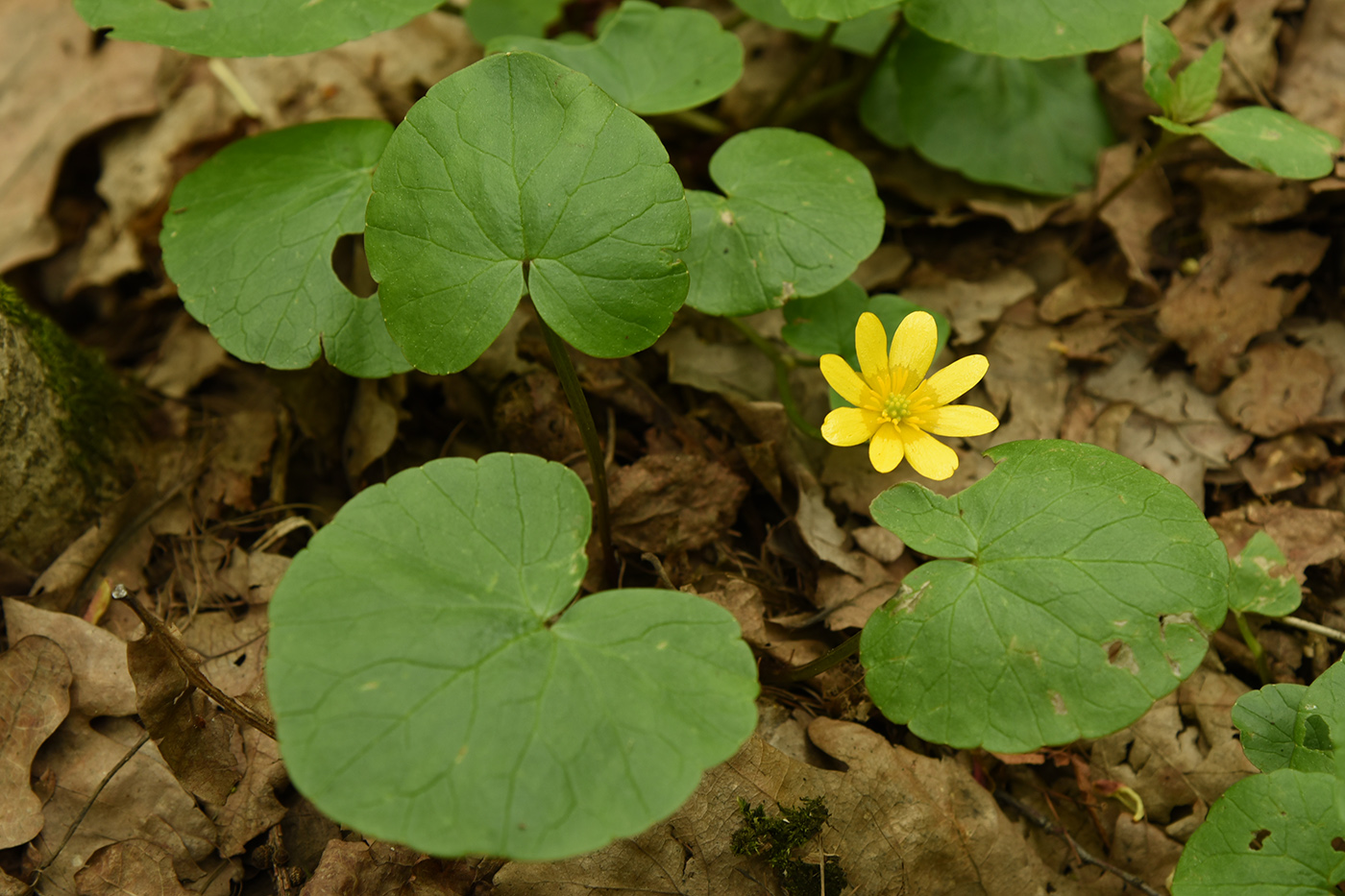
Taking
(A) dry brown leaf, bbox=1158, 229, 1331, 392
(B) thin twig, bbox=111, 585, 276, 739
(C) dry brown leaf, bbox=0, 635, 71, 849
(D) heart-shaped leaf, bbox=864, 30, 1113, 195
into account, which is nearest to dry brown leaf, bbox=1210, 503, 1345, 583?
(A) dry brown leaf, bbox=1158, 229, 1331, 392

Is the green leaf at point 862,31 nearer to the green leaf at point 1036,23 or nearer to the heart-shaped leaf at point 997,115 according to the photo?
the heart-shaped leaf at point 997,115

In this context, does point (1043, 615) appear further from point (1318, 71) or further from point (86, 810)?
point (1318, 71)

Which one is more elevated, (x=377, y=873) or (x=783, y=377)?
(x=783, y=377)

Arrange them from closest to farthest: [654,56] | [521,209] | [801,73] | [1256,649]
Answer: [521,209] → [1256,649] → [654,56] → [801,73]

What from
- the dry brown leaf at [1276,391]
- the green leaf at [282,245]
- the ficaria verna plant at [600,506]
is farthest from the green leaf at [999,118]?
the green leaf at [282,245]

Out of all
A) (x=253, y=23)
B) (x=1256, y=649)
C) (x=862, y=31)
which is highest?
(x=253, y=23)

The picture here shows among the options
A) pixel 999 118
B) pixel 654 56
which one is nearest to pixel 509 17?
pixel 654 56

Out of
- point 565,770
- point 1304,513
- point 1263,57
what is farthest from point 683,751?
point 1263,57

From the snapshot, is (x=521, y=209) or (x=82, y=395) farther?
(x=82, y=395)

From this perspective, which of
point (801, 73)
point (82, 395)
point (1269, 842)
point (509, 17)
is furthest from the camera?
point (509, 17)
